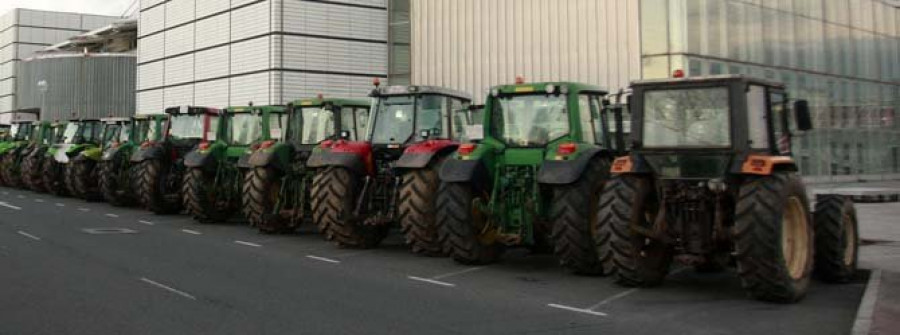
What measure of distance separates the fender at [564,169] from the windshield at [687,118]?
3.17 feet

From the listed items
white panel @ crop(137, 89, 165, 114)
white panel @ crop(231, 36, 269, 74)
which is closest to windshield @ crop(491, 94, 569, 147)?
white panel @ crop(231, 36, 269, 74)

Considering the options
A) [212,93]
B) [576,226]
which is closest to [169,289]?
[576,226]

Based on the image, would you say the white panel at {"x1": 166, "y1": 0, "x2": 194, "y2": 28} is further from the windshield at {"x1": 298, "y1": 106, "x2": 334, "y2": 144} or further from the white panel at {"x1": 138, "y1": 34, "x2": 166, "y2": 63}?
the windshield at {"x1": 298, "y1": 106, "x2": 334, "y2": 144}

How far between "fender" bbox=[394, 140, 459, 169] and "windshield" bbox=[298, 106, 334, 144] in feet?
10.4

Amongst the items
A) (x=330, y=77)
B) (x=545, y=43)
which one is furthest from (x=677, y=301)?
(x=330, y=77)

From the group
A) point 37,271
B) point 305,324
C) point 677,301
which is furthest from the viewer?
point 37,271

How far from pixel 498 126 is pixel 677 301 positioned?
11.7ft

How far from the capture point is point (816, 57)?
975 inches

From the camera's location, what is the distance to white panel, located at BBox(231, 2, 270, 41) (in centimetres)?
2533

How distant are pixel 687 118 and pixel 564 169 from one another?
160cm

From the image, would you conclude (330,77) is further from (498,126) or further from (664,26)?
(498,126)

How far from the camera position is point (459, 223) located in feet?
32.9

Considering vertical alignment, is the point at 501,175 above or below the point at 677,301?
above

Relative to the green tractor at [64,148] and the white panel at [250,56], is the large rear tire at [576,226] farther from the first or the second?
the green tractor at [64,148]
